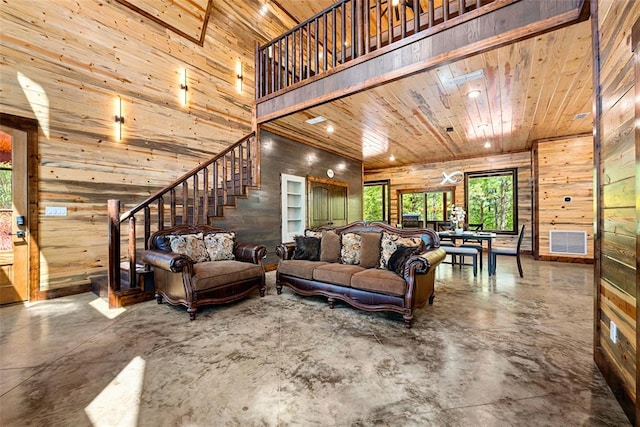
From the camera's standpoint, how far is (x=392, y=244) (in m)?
3.26

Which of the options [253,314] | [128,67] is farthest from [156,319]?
[128,67]

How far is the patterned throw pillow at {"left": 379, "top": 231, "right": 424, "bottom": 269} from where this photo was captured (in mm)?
3186

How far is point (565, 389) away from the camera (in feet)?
5.62

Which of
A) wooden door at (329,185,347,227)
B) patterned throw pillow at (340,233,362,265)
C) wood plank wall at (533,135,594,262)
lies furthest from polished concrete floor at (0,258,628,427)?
wooden door at (329,185,347,227)

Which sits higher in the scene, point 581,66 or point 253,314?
point 581,66

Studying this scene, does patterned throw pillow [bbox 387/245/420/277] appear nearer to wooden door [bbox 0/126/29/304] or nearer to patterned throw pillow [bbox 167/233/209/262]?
patterned throw pillow [bbox 167/233/209/262]

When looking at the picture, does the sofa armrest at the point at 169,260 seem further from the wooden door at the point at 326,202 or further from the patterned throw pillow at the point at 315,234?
the wooden door at the point at 326,202

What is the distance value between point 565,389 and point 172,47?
21.0ft

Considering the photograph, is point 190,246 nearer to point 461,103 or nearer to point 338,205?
point 461,103

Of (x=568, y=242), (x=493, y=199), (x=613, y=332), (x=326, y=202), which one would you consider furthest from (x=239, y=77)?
(x=568, y=242)

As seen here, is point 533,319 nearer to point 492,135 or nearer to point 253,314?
point 253,314

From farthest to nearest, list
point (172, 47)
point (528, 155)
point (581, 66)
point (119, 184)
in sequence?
1. point (528, 155)
2. point (172, 47)
3. point (119, 184)
4. point (581, 66)

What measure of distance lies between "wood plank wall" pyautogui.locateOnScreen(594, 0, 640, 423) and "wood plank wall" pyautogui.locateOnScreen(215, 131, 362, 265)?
4357 mm

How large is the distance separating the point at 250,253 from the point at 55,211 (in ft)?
8.53
